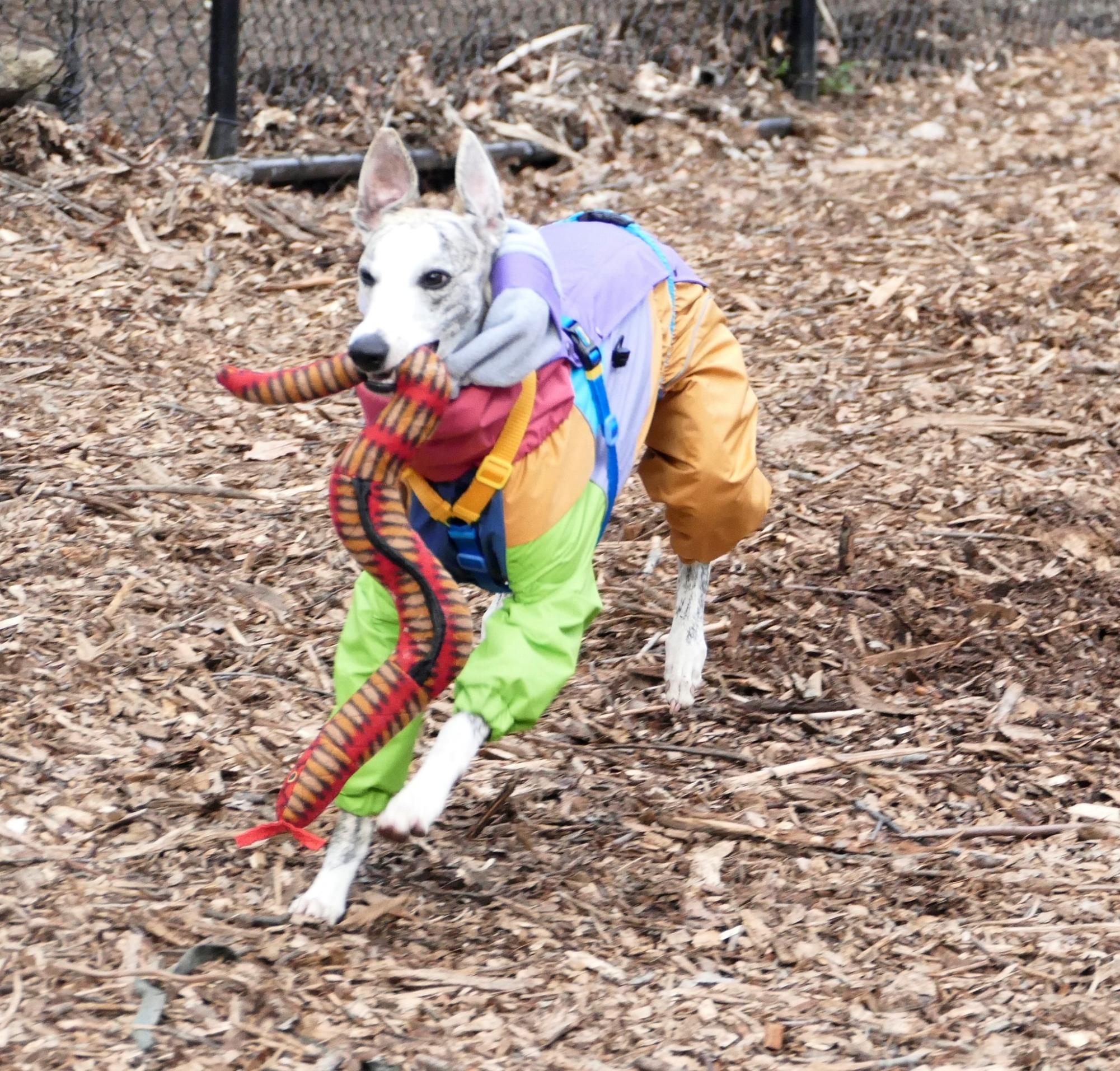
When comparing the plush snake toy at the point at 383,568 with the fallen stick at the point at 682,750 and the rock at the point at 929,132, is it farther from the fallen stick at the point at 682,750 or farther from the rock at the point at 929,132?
the rock at the point at 929,132

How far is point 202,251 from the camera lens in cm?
673

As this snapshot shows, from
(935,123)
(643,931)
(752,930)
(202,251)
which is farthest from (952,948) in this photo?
(935,123)

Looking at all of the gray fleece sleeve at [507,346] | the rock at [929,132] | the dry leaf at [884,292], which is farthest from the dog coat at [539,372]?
the rock at [929,132]

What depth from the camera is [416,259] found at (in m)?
3.13

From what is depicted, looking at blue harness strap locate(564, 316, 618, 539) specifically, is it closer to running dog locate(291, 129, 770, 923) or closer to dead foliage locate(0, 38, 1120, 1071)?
running dog locate(291, 129, 770, 923)

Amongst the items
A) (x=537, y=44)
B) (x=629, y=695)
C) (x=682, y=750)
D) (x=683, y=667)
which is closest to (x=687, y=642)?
(x=683, y=667)

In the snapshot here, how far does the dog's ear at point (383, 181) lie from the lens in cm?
339

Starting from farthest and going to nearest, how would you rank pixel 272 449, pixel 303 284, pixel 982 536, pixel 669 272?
pixel 303 284, pixel 272 449, pixel 982 536, pixel 669 272

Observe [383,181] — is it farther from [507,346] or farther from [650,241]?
[650,241]

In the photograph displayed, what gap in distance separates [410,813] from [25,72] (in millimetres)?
5037

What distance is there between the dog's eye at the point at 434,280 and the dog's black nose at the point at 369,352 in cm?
20

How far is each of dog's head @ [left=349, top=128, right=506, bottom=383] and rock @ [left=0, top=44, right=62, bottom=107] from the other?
13.3 ft

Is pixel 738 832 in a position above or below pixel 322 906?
below

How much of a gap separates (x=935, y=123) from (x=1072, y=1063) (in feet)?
24.7
